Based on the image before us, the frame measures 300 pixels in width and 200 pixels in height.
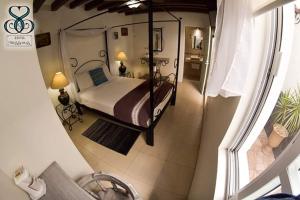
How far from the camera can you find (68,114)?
4.04 m

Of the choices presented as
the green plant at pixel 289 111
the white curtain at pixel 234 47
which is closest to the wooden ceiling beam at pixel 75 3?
the white curtain at pixel 234 47

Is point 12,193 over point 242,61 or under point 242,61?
under

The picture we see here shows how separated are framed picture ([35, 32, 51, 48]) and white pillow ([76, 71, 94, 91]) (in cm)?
99

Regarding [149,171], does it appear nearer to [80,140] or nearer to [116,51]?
[80,140]

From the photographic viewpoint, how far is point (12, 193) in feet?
3.61

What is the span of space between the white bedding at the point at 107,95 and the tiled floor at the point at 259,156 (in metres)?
2.10

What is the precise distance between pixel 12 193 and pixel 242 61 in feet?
5.50

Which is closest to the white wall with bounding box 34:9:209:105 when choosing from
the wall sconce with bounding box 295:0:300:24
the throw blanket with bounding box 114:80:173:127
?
the throw blanket with bounding box 114:80:173:127

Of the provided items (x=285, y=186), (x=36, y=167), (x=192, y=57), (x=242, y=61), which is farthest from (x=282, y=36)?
(x=192, y=57)

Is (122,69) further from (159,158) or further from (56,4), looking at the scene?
(159,158)

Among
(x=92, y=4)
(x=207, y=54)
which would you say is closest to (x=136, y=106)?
(x=207, y=54)

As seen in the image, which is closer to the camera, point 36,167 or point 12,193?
point 12,193

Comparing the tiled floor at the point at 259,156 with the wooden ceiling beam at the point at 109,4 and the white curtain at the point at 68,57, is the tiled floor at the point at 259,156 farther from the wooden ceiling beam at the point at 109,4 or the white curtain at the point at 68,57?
the wooden ceiling beam at the point at 109,4

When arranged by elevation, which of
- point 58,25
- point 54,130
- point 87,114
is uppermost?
point 58,25
